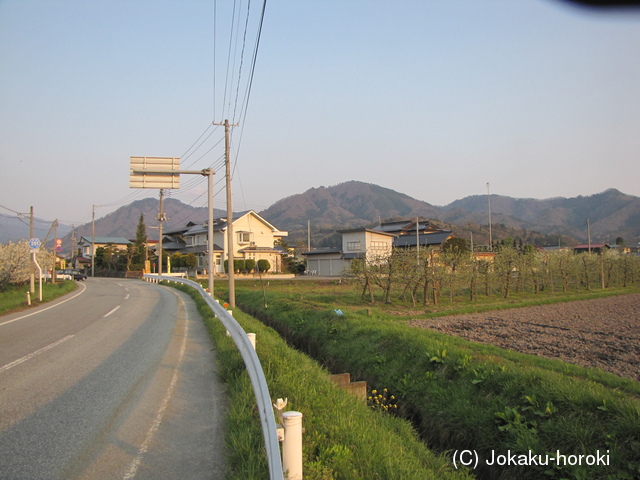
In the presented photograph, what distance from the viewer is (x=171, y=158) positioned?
1514 cm

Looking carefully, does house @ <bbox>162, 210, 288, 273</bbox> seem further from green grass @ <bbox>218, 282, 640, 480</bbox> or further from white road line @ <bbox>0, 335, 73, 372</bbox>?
green grass @ <bbox>218, 282, 640, 480</bbox>

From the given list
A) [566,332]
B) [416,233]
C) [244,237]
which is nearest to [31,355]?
[566,332]

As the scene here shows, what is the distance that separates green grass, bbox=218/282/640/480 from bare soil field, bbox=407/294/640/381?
1.61m

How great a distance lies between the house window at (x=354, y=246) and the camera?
50222mm

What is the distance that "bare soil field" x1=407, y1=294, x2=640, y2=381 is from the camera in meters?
9.02

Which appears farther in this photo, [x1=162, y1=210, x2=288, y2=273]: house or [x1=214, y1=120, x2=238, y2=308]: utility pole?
[x1=162, y1=210, x2=288, y2=273]: house

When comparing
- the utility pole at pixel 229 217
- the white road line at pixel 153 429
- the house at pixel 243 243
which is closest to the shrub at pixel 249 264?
the house at pixel 243 243

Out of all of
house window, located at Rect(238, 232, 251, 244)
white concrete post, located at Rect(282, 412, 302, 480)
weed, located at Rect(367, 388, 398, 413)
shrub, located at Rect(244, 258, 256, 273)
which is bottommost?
weed, located at Rect(367, 388, 398, 413)

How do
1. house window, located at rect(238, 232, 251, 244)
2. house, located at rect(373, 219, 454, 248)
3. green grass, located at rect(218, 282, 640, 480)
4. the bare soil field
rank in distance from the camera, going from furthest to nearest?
house window, located at rect(238, 232, 251, 244) → house, located at rect(373, 219, 454, 248) → the bare soil field → green grass, located at rect(218, 282, 640, 480)

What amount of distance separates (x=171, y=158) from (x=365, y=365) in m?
10.3

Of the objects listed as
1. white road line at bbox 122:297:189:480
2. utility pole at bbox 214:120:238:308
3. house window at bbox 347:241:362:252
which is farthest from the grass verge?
house window at bbox 347:241:362:252

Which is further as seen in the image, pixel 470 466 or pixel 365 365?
pixel 365 365

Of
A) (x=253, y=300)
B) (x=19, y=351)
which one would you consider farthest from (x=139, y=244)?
(x=19, y=351)

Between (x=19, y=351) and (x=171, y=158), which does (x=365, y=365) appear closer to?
(x=19, y=351)
